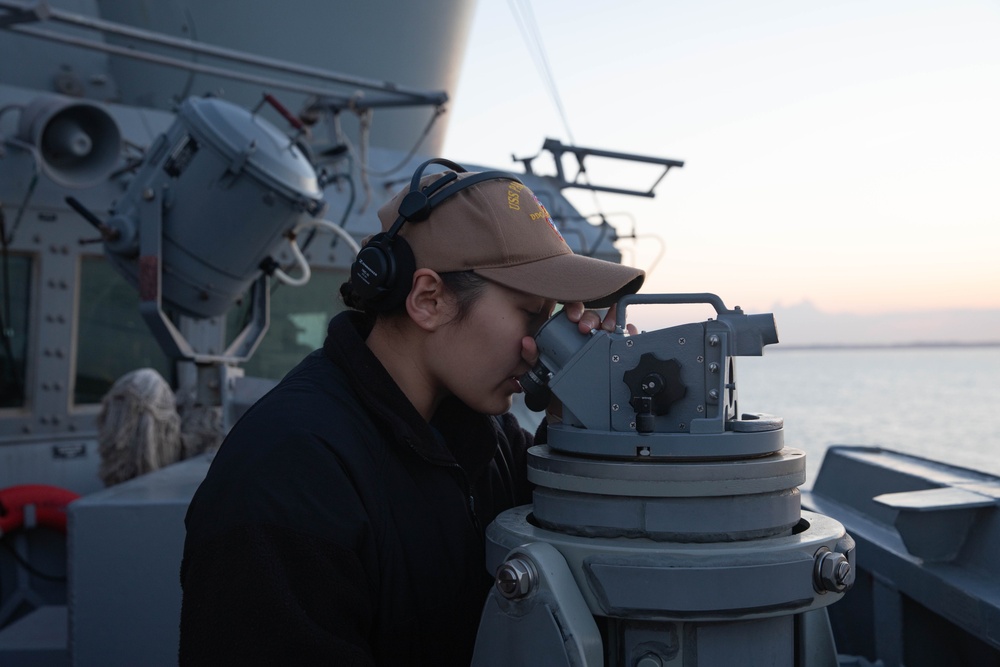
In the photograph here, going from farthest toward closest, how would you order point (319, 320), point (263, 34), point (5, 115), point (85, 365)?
point (263, 34) → point (319, 320) → point (85, 365) → point (5, 115)

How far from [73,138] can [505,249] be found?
317cm

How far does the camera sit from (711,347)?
1127 millimetres

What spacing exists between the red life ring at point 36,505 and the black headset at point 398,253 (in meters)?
2.90

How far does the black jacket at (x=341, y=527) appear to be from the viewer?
1049 mm

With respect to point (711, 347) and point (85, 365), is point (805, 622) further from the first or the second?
point (85, 365)

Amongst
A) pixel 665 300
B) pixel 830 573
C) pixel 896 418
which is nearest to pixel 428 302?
pixel 665 300

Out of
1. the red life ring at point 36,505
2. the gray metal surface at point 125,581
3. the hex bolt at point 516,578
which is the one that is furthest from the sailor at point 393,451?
the red life ring at point 36,505

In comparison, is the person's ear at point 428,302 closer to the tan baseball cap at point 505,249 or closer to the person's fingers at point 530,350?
the tan baseball cap at point 505,249

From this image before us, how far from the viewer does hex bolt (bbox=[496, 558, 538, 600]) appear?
3.54ft

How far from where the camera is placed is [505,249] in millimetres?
1322

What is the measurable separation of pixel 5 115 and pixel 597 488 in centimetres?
378

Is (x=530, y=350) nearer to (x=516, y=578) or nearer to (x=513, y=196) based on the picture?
(x=513, y=196)

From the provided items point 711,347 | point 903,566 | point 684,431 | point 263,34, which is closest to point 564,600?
point 684,431

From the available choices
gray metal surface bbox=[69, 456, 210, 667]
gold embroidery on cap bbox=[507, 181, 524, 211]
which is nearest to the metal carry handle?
gold embroidery on cap bbox=[507, 181, 524, 211]
